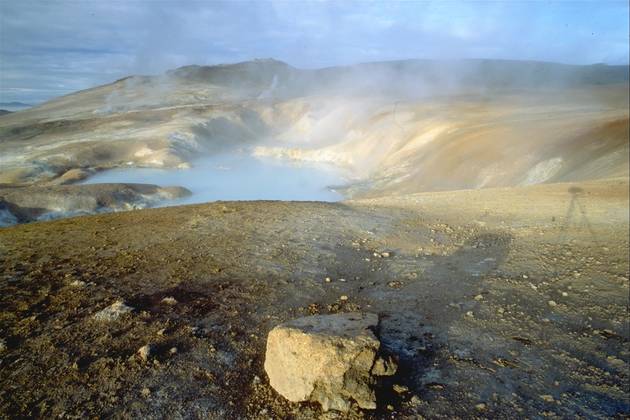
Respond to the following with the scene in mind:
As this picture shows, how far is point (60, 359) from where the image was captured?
10.7 feet

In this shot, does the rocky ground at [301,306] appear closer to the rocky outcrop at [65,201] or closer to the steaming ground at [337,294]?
the steaming ground at [337,294]

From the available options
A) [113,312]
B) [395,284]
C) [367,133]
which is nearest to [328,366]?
[113,312]

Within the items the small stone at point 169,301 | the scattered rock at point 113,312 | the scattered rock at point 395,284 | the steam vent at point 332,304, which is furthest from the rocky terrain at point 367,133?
the scattered rock at point 113,312

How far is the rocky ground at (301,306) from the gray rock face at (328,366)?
95 millimetres

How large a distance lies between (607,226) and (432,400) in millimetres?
5547

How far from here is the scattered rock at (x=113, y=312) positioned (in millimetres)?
3826

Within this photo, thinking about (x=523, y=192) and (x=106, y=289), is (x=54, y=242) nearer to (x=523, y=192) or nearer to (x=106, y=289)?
(x=106, y=289)

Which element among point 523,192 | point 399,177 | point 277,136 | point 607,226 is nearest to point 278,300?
point 607,226

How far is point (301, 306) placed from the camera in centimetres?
433

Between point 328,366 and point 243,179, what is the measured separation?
19.2m

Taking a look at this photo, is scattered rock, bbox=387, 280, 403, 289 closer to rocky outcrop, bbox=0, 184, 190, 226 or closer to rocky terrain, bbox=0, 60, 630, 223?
rocky terrain, bbox=0, 60, 630, 223

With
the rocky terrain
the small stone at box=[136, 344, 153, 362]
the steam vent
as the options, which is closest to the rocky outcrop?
the steam vent

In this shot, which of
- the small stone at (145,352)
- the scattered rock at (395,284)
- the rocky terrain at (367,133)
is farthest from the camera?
the rocky terrain at (367,133)

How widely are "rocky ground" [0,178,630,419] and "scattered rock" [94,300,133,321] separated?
0.03m
